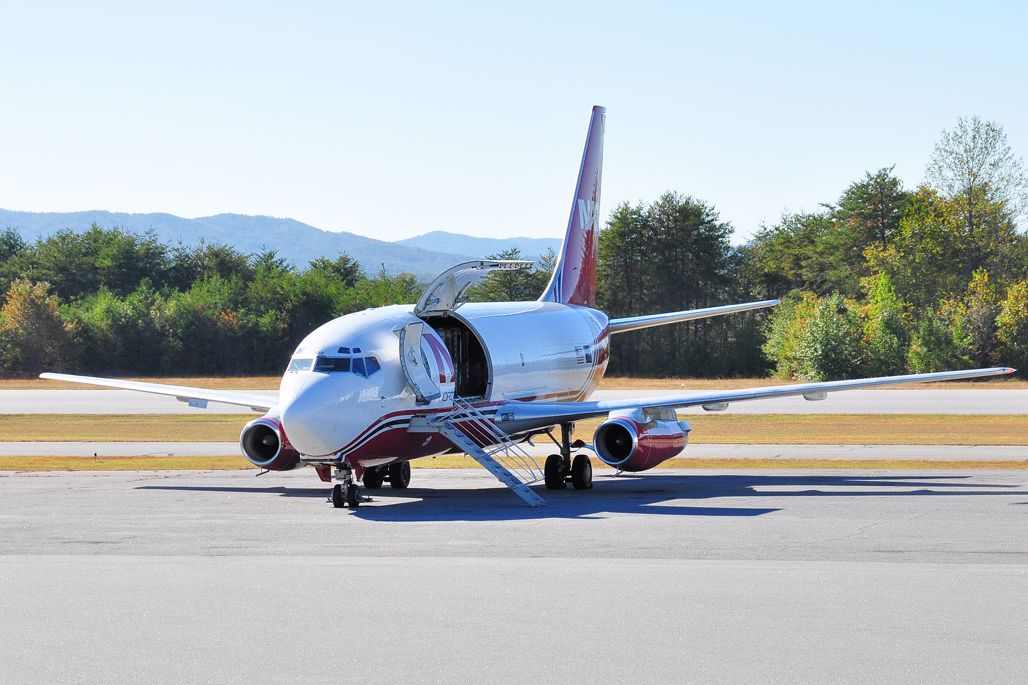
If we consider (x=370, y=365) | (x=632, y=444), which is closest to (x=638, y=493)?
(x=632, y=444)

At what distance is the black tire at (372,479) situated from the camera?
31.4 meters

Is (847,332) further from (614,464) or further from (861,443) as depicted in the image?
(614,464)

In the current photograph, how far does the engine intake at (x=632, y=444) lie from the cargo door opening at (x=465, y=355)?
3303 millimetres

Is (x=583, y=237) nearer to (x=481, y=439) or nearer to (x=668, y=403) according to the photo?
(x=668, y=403)

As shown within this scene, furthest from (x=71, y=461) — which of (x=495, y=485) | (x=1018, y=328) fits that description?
(x=1018, y=328)

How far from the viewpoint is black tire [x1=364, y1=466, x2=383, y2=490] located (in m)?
31.4

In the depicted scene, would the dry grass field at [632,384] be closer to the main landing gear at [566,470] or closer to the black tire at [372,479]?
the main landing gear at [566,470]

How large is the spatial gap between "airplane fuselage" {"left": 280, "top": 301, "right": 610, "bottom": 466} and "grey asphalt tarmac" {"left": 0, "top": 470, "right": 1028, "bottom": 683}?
144 centimetres

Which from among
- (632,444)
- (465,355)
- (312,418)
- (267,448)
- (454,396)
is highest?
(465,355)

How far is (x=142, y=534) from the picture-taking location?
22.5 m

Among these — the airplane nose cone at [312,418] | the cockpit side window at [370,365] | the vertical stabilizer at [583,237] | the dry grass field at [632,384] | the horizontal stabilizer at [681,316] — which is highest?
the vertical stabilizer at [583,237]

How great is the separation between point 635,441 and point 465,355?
18.3 ft

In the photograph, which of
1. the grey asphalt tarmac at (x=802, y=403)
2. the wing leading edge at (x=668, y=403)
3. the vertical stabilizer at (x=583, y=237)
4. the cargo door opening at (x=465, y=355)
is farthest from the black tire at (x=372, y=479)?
the grey asphalt tarmac at (x=802, y=403)

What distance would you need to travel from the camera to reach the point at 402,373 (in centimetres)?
2802
